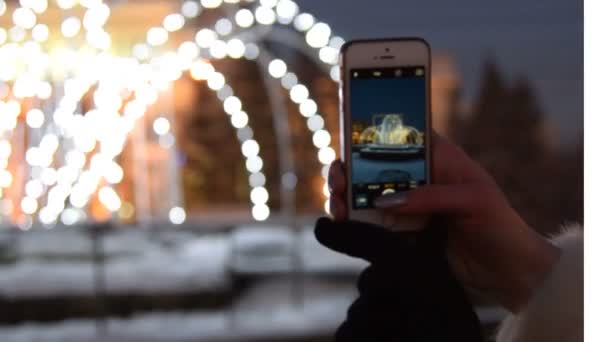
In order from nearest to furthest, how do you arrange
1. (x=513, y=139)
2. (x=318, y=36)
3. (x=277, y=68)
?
(x=318, y=36) < (x=277, y=68) < (x=513, y=139)

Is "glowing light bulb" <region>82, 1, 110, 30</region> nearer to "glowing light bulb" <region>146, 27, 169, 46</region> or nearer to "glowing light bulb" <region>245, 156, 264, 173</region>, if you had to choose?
"glowing light bulb" <region>146, 27, 169, 46</region>

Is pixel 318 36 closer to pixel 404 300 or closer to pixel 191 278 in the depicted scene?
pixel 191 278

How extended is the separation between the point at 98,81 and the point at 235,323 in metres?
1.41

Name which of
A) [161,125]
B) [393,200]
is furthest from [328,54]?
[393,200]

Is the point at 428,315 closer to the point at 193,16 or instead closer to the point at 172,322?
the point at 172,322

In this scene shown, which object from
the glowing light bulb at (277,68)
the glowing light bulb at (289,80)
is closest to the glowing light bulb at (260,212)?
the glowing light bulb at (289,80)

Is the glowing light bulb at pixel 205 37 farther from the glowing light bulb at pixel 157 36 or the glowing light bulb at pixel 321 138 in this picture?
the glowing light bulb at pixel 321 138

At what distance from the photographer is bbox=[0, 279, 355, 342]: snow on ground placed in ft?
12.4

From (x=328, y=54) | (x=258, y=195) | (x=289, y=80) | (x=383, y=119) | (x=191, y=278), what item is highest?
→ (x=328, y=54)

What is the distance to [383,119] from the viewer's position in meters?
Answer: 0.87

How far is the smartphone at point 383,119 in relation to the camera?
826 mm

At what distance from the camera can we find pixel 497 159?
19.0ft

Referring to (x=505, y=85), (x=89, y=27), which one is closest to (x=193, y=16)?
(x=89, y=27)

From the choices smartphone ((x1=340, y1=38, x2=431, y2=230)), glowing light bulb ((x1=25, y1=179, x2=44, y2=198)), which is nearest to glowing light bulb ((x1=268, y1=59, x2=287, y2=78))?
Result: glowing light bulb ((x1=25, y1=179, x2=44, y2=198))
